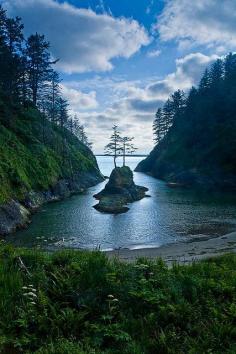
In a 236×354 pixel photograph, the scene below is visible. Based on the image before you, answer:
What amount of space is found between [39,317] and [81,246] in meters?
18.7

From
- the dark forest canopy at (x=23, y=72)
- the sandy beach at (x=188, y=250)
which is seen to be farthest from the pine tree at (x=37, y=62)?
the sandy beach at (x=188, y=250)

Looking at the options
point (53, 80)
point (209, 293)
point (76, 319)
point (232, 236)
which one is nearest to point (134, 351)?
point (76, 319)

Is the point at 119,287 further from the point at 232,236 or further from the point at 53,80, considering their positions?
the point at 53,80

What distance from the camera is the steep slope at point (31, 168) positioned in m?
34.0

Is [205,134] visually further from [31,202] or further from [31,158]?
[31,202]

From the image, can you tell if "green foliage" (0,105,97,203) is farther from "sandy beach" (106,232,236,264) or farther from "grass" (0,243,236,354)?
"grass" (0,243,236,354)

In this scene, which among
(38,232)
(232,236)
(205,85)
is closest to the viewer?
(232,236)

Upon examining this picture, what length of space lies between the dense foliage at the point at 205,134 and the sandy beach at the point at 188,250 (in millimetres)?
43833

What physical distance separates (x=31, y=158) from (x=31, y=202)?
11996 millimetres

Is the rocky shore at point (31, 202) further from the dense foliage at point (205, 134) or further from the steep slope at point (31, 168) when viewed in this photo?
the dense foliage at point (205, 134)

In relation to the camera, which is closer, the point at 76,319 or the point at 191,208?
the point at 76,319

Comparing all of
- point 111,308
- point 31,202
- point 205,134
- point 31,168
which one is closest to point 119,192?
point 31,168

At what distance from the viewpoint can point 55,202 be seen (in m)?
48.8

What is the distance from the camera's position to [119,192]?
53.7m
